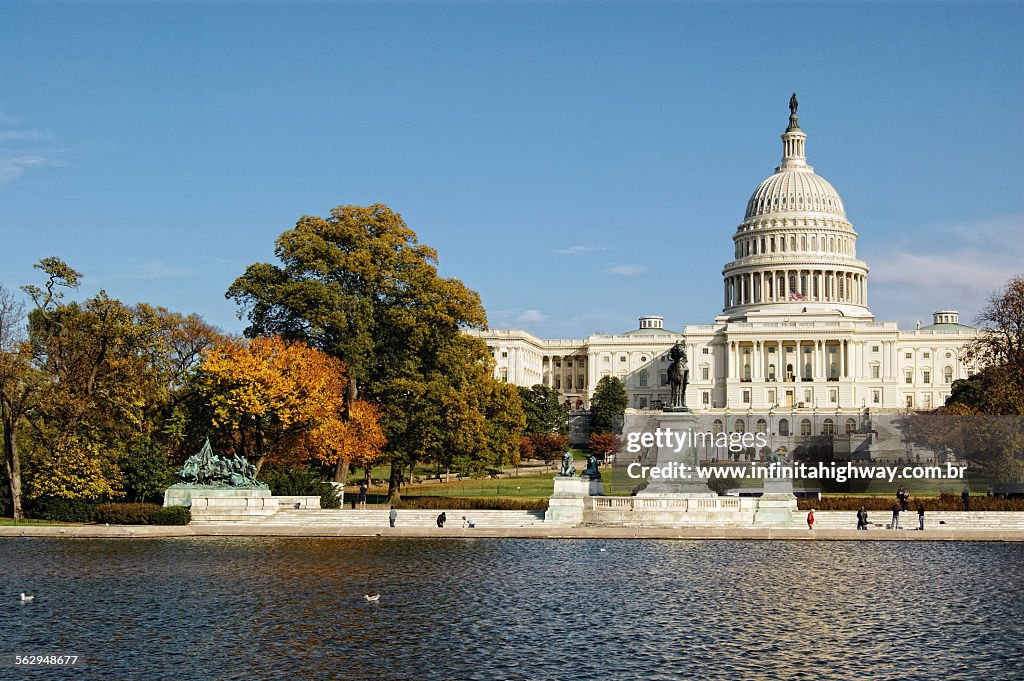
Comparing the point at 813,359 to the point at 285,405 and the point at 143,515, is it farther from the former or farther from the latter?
the point at 143,515

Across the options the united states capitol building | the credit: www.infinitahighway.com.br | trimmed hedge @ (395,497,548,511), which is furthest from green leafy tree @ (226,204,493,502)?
the united states capitol building

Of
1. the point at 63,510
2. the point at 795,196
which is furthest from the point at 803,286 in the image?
the point at 63,510

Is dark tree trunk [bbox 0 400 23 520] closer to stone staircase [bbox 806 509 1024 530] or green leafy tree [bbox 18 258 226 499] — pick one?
green leafy tree [bbox 18 258 226 499]

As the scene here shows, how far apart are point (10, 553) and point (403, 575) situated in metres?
13.0

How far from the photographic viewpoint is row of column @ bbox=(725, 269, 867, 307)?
171375 mm

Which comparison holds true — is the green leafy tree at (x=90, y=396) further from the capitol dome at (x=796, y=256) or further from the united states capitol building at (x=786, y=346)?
the capitol dome at (x=796, y=256)

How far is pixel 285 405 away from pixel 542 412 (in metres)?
68.5

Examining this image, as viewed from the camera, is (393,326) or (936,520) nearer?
(936,520)

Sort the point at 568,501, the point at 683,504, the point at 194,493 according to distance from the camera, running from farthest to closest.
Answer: the point at 194,493 → the point at 568,501 → the point at 683,504

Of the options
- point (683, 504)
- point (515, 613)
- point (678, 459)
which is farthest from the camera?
point (678, 459)

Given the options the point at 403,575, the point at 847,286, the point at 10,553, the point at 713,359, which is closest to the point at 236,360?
the point at 10,553

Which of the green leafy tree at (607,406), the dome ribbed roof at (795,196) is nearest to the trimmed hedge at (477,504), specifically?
the green leafy tree at (607,406)

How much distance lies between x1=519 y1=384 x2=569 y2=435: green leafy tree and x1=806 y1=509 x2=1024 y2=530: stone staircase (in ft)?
221

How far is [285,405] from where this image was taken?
196ft
